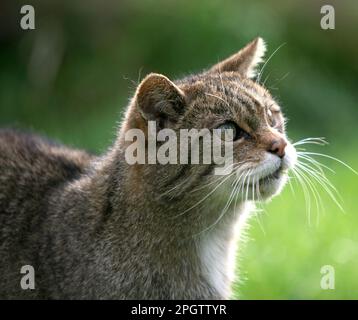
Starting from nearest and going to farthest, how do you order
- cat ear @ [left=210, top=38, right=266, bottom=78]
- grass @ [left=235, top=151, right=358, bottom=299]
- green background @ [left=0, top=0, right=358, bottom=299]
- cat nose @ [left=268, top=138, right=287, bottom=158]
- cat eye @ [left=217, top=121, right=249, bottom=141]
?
cat nose @ [left=268, top=138, right=287, bottom=158] → cat eye @ [left=217, top=121, right=249, bottom=141] → cat ear @ [left=210, top=38, right=266, bottom=78] → grass @ [left=235, top=151, right=358, bottom=299] → green background @ [left=0, top=0, right=358, bottom=299]

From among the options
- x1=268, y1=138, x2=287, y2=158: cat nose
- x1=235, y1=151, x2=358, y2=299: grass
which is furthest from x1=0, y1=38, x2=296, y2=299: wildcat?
x1=235, y1=151, x2=358, y2=299: grass

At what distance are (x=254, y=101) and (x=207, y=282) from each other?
1.08 metres

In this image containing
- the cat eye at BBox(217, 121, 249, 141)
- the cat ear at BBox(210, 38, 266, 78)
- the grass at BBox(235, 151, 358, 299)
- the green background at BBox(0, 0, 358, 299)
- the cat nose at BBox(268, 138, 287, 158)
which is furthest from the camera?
the green background at BBox(0, 0, 358, 299)

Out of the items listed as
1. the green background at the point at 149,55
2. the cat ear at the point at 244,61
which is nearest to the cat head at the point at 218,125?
the cat ear at the point at 244,61

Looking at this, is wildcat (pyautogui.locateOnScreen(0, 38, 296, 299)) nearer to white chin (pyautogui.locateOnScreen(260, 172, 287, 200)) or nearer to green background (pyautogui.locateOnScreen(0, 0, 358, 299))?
white chin (pyautogui.locateOnScreen(260, 172, 287, 200))

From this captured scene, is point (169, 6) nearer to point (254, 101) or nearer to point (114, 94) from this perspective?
point (114, 94)

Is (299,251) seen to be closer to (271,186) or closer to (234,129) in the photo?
(271,186)

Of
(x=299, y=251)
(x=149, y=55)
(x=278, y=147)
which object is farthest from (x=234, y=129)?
(x=149, y=55)

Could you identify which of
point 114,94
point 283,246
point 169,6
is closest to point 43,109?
point 114,94

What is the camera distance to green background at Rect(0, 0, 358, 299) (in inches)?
393

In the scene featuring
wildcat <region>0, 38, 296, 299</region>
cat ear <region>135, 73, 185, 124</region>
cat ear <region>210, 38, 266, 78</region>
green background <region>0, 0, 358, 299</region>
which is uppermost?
green background <region>0, 0, 358, 299</region>

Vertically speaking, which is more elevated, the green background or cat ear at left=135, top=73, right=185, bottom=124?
the green background

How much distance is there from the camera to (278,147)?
188 inches
